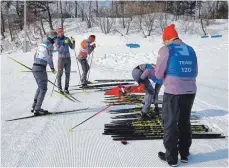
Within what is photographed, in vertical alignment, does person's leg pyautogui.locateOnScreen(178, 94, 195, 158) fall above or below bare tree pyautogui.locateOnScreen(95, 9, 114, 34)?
below

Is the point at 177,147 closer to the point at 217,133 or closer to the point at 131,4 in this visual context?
the point at 217,133

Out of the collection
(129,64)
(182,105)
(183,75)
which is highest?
(183,75)

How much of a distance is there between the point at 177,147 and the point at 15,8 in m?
33.4

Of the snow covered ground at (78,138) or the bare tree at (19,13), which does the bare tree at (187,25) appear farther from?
the snow covered ground at (78,138)

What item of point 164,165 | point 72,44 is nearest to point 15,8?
point 72,44

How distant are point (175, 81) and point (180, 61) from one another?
23 cm

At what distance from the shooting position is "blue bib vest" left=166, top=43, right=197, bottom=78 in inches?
136

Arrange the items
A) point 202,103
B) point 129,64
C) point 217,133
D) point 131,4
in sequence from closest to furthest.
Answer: point 217,133, point 202,103, point 129,64, point 131,4

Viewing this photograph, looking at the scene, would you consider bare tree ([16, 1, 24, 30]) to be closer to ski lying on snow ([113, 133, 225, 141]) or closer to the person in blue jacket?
the person in blue jacket

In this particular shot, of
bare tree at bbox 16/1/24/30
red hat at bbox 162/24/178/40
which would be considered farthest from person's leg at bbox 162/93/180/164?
bare tree at bbox 16/1/24/30

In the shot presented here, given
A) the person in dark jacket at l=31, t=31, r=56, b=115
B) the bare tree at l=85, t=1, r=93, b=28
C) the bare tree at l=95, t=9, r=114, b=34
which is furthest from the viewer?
the bare tree at l=85, t=1, r=93, b=28

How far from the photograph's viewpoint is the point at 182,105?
3602 millimetres

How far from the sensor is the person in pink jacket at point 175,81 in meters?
3.46

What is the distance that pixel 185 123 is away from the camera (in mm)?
3732
